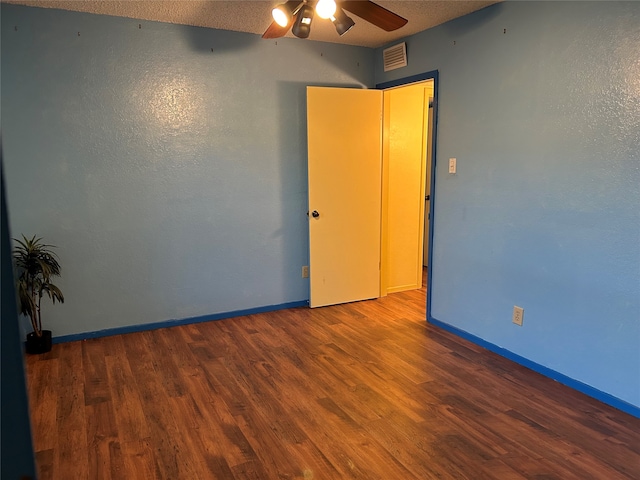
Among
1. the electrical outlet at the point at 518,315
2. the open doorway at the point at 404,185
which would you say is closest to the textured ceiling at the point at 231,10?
the open doorway at the point at 404,185

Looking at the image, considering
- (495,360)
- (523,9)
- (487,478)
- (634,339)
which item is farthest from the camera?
(495,360)

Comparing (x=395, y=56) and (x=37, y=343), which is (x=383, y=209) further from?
(x=37, y=343)

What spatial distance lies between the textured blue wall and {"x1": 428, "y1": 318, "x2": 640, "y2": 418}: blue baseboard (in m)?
1.53

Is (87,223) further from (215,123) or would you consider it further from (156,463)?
(156,463)

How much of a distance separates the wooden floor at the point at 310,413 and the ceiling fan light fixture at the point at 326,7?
212cm

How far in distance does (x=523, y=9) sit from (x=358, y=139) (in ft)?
5.52

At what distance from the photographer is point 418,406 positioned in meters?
2.58

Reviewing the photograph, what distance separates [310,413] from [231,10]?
8.90ft

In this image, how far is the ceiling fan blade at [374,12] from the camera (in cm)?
245

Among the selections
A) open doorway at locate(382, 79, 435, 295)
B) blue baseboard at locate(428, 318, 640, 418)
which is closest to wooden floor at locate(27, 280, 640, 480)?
blue baseboard at locate(428, 318, 640, 418)

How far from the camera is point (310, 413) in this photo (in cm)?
251

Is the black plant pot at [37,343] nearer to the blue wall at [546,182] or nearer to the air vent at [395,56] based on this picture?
the blue wall at [546,182]

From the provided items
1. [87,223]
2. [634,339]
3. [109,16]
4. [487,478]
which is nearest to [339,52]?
[109,16]

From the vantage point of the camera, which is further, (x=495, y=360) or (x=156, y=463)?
(x=495, y=360)
